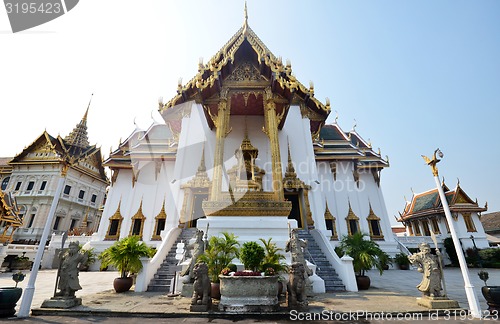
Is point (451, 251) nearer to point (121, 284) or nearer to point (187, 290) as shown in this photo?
point (187, 290)

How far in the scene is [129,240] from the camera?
5.59 meters

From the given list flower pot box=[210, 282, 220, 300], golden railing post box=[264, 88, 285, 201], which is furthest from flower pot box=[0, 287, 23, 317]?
golden railing post box=[264, 88, 285, 201]

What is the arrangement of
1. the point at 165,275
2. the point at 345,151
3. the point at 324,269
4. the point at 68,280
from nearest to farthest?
the point at 68,280 < the point at 165,275 < the point at 324,269 < the point at 345,151

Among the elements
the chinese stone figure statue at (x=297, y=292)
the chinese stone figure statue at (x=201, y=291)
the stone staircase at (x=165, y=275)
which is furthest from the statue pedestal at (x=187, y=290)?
the chinese stone figure statue at (x=297, y=292)

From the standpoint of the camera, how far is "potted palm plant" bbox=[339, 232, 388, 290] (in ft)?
18.9

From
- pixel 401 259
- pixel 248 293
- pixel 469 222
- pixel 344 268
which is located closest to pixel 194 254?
pixel 248 293

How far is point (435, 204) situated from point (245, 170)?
45.8ft

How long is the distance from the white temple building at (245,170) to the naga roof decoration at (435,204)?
5.10 meters

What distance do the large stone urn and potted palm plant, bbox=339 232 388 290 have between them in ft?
10.3

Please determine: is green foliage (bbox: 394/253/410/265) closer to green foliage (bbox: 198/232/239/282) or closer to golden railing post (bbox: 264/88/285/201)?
golden railing post (bbox: 264/88/285/201)

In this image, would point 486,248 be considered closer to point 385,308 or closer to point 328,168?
point 328,168

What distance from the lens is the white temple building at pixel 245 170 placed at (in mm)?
6793

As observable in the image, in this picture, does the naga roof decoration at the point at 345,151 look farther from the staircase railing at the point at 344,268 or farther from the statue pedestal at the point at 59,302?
the statue pedestal at the point at 59,302

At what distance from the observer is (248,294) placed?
12.0ft
